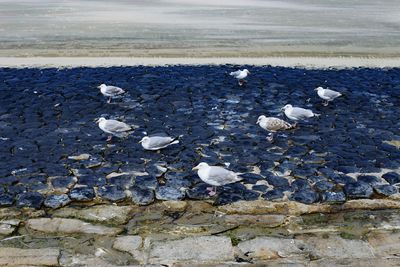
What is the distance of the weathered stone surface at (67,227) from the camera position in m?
6.87

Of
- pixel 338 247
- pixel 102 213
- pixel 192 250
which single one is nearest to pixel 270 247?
pixel 338 247

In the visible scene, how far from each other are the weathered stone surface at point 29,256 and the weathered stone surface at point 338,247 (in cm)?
320

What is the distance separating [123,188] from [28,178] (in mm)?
1711

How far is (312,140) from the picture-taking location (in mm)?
10570

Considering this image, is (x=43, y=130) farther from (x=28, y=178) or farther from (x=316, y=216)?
(x=316, y=216)

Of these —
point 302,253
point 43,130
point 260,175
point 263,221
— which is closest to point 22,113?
point 43,130

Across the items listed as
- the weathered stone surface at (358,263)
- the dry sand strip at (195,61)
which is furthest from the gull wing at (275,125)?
the dry sand strip at (195,61)

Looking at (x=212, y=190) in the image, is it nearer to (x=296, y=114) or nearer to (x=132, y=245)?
(x=132, y=245)

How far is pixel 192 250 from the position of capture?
6309mm

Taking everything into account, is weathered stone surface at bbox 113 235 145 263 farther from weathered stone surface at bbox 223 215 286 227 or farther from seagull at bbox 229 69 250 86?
seagull at bbox 229 69 250 86

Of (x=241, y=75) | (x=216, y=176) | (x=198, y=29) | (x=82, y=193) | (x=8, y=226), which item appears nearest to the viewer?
(x=8, y=226)

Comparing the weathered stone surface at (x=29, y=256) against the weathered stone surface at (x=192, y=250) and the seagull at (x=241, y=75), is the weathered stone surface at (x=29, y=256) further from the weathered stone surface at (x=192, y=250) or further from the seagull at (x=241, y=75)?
the seagull at (x=241, y=75)

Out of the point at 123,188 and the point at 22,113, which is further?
the point at 22,113

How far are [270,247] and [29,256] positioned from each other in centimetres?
299
